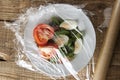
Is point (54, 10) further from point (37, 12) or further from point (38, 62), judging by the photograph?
point (38, 62)

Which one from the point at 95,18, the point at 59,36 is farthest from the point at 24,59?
the point at 95,18

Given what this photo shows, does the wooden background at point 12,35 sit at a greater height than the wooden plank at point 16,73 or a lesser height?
greater

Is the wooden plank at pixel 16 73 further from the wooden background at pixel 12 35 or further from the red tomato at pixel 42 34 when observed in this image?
the red tomato at pixel 42 34

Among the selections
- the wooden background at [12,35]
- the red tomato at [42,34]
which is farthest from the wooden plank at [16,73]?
the red tomato at [42,34]

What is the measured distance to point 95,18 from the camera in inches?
37.3

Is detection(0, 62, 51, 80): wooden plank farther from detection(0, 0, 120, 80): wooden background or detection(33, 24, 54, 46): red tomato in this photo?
detection(33, 24, 54, 46): red tomato

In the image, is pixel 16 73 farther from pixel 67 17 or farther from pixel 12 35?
pixel 67 17

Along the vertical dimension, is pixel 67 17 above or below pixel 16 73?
above

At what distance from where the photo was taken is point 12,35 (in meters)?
1.00

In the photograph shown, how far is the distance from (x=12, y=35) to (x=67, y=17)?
198 millimetres

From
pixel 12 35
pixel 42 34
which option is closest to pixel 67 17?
pixel 42 34

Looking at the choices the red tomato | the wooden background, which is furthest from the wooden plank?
the red tomato

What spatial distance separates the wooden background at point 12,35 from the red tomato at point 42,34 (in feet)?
0.31

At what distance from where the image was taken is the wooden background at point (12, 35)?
3.01 feet
